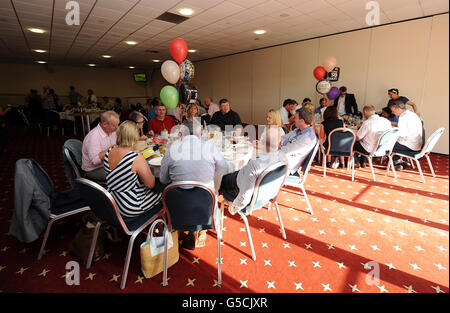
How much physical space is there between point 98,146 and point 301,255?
247 centimetres

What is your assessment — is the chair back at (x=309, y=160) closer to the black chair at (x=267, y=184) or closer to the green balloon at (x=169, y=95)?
the black chair at (x=267, y=184)

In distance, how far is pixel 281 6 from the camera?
4.59m

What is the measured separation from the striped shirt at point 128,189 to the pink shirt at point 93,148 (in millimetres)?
824

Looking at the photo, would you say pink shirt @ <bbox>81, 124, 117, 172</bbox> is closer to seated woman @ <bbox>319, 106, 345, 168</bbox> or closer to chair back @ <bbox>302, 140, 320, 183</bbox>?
chair back @ <bbox>302, 140, 320, 183</bbox>

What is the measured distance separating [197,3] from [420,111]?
18.8 ft

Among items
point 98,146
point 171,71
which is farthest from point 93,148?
point 171,71

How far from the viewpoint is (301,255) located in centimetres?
231

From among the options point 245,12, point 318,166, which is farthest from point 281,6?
point 318,166

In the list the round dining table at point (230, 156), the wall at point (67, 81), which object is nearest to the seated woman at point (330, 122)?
the round dining table at point (230, 156)

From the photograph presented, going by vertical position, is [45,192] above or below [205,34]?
below

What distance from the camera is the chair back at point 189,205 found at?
1655 mm

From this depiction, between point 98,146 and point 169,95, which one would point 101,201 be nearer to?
point 98,146

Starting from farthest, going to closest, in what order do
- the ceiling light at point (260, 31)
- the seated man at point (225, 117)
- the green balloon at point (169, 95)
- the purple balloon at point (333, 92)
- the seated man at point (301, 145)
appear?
the ceiling light at point (260, 31), the purple balloon at point (333, 92), the seated man at point (225, 117), the green balloon at point (169, 95), the seated man at point (301, 145)
